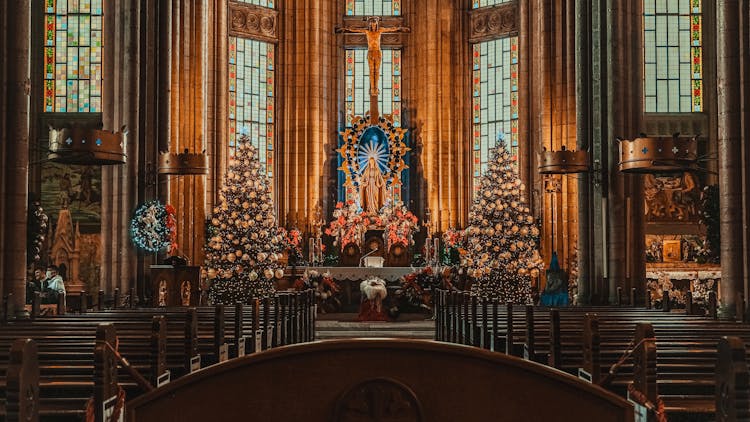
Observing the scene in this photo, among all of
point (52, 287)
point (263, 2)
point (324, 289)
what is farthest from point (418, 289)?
point (263, 2)

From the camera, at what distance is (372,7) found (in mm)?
35625

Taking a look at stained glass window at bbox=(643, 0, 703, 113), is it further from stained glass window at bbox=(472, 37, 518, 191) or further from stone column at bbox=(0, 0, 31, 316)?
stone column at bbox=(0, 0, 31, 316)

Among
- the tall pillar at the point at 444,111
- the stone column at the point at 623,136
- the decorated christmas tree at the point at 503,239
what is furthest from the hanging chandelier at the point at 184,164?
the tall pillar at the point at 444,111

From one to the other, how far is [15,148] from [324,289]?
1293 cm

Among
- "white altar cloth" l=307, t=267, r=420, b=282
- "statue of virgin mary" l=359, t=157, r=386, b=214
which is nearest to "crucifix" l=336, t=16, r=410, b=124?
"statue of virgin mary" l=359, t=157, r=386, b=214

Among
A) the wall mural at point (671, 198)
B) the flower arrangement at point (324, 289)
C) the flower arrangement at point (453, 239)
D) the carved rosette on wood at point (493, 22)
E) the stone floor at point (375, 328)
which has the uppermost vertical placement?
the carved rosette on wood at point (493, 22)

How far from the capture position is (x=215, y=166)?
106 ft

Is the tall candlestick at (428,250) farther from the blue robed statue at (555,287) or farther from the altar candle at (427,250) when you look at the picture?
the blue robed statue at (555,287)

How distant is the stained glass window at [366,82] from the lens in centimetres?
3534

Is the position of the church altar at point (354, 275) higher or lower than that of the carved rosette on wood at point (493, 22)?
lower

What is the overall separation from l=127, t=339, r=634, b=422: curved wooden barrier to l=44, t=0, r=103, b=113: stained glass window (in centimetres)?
2971

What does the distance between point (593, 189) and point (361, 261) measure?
9.25m

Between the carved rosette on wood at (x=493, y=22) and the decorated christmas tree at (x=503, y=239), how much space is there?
8.18 meters

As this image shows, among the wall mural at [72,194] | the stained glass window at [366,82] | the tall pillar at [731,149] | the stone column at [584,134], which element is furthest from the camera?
the stained glass window at [366,82]
